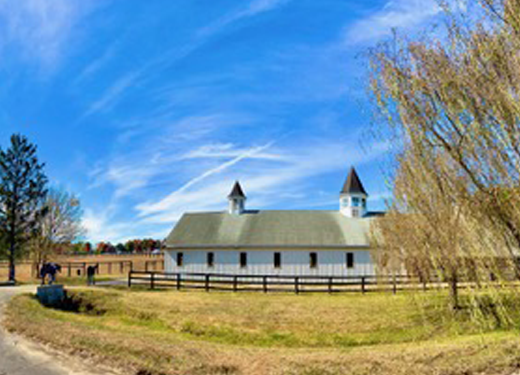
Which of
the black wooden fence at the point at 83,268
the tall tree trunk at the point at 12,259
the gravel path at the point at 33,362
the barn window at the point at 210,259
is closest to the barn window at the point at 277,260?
the barn window at the point at 210,259

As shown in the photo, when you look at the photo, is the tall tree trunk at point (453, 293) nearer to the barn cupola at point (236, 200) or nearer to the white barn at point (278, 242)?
the white barn at point (278, 242)

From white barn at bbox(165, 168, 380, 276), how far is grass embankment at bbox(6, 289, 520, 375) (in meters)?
7.93

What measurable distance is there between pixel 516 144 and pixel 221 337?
12.7 metres

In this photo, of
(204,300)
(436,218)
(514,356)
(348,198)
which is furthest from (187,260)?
(514,356)

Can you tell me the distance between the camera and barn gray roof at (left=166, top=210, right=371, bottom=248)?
2967 cm

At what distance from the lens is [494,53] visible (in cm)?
702

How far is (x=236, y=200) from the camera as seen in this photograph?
3516 centimetres

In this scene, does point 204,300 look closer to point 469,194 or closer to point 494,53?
point 469,194

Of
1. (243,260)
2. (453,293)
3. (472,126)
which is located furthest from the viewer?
(243,260)

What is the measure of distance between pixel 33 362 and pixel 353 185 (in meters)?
29.8

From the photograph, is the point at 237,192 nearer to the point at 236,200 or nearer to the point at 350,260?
the point at 236,200

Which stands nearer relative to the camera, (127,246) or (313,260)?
(313,260)

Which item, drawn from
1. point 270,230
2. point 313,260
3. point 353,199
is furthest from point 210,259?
point 353,199

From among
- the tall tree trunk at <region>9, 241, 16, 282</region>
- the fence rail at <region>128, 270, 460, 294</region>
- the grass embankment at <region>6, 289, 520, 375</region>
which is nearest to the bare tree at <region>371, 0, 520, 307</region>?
the grass embankment at <region>6, 289, 520, 375</region>
